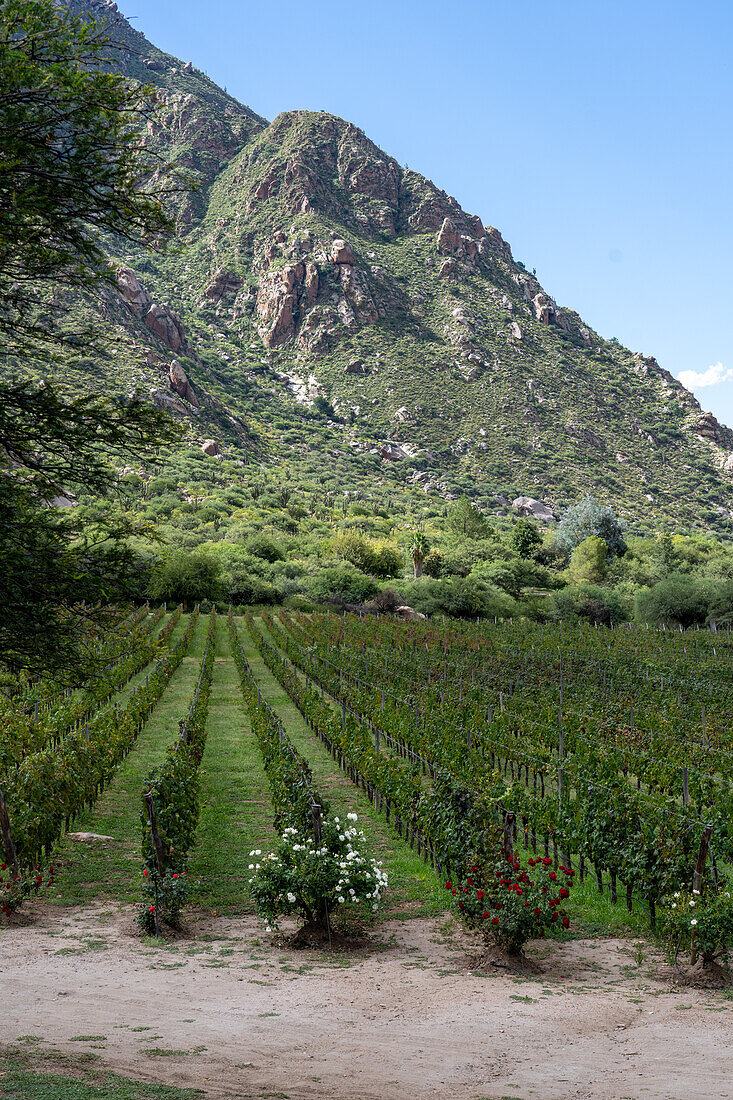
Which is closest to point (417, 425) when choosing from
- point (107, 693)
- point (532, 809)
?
point (107, 693)

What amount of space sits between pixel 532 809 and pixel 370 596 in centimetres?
4594

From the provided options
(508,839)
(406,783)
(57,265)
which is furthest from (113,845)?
(57,265)

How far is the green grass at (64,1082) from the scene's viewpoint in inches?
184

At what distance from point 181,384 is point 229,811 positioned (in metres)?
82.8

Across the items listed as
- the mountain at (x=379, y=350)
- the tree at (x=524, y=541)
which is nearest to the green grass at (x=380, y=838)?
the tree at (x=524, y=541)

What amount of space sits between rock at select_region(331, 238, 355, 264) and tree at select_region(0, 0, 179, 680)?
413ft

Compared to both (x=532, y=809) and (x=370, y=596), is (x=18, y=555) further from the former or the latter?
(x=370, y=596)

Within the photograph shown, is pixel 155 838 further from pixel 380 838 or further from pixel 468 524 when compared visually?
pixel 468 524

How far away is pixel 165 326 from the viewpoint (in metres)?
99.8

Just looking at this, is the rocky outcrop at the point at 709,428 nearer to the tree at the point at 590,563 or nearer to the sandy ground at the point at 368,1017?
the tree at the point at 590,563

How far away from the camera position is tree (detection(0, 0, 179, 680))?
639cm

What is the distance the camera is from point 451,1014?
21.0 ft

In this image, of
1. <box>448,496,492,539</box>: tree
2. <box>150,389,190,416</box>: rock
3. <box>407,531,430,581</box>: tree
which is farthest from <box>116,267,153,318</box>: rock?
<box>407,531,430,581</box>: tree

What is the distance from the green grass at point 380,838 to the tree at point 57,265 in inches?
204
